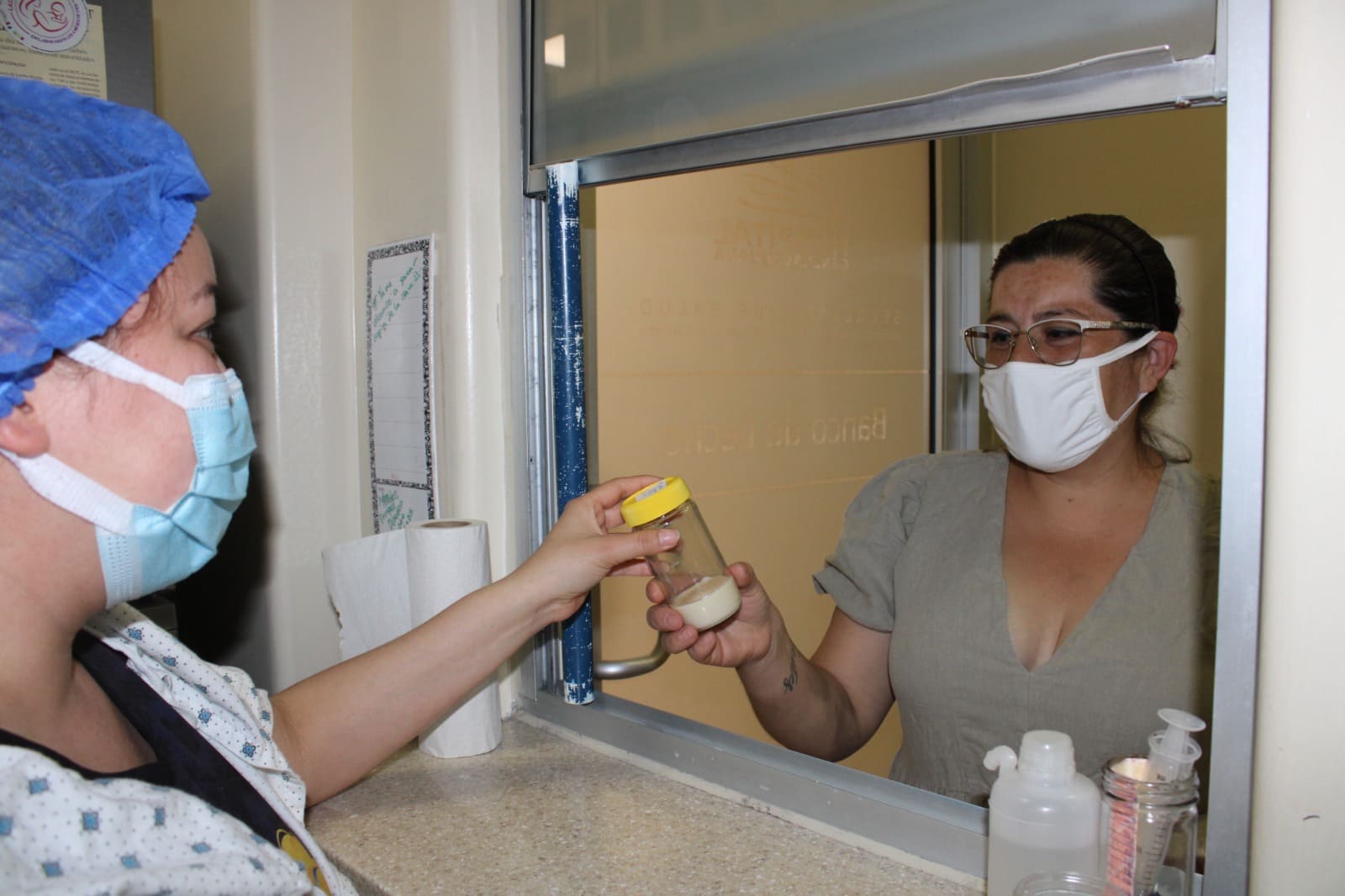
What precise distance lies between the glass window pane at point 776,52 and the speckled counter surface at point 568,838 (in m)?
0.72

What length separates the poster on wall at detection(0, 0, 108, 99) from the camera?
116 cm

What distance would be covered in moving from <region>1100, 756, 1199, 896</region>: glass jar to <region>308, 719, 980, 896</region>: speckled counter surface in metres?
0.20

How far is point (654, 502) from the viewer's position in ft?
3.06

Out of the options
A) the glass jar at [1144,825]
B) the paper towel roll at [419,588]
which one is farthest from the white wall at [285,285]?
the glass jar at [1144,825]

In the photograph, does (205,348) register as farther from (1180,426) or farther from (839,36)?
(1180,426)

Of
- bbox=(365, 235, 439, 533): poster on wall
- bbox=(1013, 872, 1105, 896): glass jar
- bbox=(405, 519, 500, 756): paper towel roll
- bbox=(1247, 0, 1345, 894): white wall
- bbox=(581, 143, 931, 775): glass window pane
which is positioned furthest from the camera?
bbox=(581, 143, 931, 775): glass window pane

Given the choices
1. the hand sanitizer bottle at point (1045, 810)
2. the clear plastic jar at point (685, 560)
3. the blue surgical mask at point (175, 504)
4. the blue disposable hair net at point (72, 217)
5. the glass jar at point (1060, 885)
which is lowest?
the glass jar at point (1060, 885)

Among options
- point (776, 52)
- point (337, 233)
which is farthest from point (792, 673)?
point (337, 233)

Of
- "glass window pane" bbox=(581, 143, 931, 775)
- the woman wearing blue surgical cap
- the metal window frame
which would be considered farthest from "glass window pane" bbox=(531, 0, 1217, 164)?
the woman wearing blue surgical cap

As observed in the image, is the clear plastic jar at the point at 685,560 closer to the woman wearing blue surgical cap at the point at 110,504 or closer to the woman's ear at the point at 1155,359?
the woman wearing blue surgical cap at the point at 110,504

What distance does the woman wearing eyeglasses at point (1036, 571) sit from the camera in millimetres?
1157

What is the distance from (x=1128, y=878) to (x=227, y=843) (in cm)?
66

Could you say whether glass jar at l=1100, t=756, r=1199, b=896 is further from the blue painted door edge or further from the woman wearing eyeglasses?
the blue painted door edge

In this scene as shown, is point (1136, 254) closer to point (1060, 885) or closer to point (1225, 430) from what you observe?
point (1225, 430)
